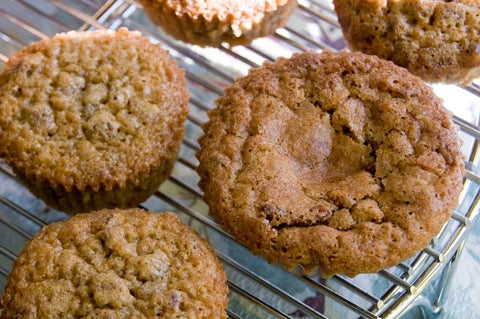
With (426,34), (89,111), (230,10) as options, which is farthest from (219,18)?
(426,34)

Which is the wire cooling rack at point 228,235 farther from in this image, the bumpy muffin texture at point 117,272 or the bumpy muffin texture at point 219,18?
the bumpy muffin texture at point 117,272

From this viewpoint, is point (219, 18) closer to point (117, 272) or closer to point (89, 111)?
point (89, 111)

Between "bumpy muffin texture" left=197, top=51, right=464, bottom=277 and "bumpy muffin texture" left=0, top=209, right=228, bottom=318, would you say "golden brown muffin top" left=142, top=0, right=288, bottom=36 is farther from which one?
"bumpy muffin texture" left=0, top=209, right=228, bottom=318

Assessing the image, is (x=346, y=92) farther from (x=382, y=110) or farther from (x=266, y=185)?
(x=266, y=185)

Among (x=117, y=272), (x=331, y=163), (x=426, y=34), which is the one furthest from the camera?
(x=426, y=34)

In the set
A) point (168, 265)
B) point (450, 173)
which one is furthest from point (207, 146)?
point (450, 173)

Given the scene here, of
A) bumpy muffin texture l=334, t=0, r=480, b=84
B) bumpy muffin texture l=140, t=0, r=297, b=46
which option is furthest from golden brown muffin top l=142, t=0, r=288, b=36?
Result: bumpy muffin texture l=334, t=0, r=480, b=84

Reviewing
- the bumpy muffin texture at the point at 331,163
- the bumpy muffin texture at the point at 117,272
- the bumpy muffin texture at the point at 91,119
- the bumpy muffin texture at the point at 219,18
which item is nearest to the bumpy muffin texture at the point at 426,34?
the bumpy muffin texture at the point at 331,163

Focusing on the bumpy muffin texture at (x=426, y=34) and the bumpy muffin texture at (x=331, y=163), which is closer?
the bumpy muffin texture at (x=331, y=163)

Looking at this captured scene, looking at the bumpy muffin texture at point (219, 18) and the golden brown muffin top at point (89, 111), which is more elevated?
the bumpy muffin texture at point (219, 18)
